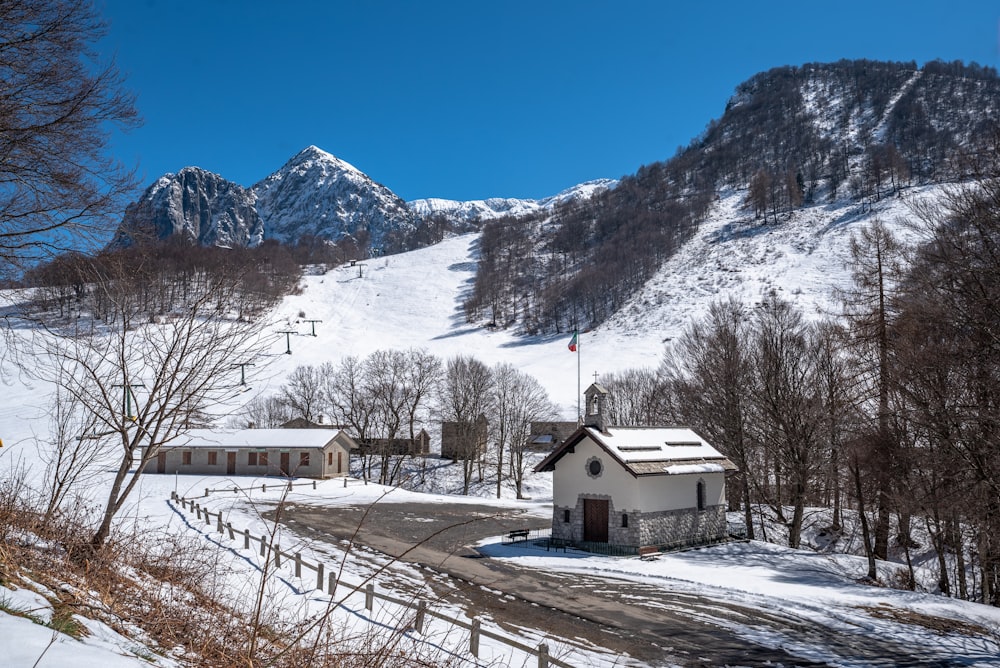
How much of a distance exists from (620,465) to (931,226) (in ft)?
52.0

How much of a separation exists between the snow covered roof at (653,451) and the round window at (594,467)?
93 cm

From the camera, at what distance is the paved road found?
48.0 ft

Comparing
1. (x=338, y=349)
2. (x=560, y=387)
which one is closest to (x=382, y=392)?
(x=560, y=387)

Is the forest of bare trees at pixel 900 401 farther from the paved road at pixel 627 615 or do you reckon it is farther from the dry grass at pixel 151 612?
the dry grass at pixel 151 612

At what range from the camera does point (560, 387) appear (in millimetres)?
78688

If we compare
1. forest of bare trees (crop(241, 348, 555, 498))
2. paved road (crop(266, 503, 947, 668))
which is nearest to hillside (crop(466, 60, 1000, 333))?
forest of bare trees (crop(241, 348, 555, 498))

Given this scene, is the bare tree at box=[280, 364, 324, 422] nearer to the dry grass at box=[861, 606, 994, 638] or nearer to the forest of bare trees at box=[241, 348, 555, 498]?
the forest of bare trees at box=[241, 348, 555, 498]

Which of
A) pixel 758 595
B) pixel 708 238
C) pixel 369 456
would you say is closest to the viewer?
pixel 758 595


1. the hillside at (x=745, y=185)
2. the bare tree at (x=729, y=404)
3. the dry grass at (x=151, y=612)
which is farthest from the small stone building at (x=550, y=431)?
the dry grass at (x=151, y=612)

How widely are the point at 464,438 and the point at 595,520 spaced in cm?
3303

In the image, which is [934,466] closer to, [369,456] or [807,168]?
[369,456]

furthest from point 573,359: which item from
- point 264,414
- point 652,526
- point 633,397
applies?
point 652,526

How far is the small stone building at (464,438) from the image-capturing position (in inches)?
2383

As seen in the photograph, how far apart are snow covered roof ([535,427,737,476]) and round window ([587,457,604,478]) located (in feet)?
3.04
